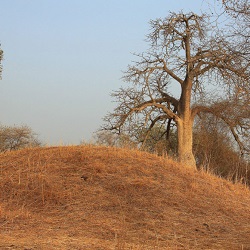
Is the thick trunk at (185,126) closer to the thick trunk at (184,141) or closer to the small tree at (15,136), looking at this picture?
the thick trunk at (184,141)

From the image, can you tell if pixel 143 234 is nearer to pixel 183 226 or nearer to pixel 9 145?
pixel 183 226

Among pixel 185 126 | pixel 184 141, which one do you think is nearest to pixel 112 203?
pixel 184 141

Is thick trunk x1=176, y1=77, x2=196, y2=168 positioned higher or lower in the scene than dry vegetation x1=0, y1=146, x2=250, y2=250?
higher

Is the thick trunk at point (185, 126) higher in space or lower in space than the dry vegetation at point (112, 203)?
higher

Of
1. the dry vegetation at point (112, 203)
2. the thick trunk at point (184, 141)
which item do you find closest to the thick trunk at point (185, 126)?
the thick trunk at point (184, 141)

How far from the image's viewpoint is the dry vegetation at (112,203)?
7.71 metres

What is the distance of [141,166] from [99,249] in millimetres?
5755

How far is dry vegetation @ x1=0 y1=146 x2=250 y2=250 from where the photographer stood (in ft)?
25.3

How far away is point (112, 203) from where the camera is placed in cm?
995

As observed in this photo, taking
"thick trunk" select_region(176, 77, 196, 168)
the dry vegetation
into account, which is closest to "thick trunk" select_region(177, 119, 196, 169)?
"thick trunk" select_region(176, 77, 196, 168)

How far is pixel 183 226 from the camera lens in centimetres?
888

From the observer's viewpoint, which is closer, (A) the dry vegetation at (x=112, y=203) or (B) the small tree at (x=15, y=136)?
(A) the dry vegetation at (x=112, y=203)

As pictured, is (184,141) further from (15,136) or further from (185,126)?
(15,136)

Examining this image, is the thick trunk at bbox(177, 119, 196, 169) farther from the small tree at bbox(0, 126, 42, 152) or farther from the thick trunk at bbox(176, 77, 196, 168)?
the small tree at bbox(0, 126, 42, 152)
